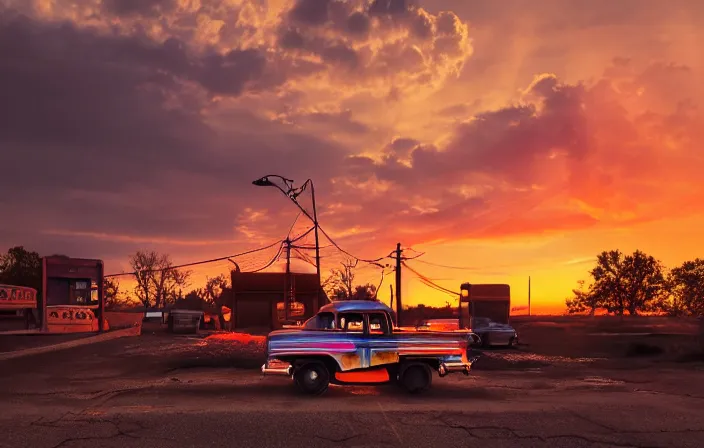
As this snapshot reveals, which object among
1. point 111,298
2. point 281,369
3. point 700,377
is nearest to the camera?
point 281,369

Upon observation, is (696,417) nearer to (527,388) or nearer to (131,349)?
(527,388)

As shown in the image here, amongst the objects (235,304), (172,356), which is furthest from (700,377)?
(235,304)

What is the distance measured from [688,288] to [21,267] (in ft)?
260

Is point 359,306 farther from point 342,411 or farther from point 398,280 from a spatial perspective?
point 398,280

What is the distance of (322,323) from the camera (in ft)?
42.8

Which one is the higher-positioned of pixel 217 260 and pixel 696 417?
pixel 217 260

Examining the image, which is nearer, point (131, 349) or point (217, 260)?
point (131, 349)

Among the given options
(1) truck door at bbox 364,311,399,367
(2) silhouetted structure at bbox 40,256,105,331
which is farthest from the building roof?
(2) silhouetted structure at bbox 40,256,105,331

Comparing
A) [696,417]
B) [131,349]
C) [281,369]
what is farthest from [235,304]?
[696,417]

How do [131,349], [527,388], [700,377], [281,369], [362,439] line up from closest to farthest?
[362,439]
[281,369]
[527,388]
[700,377]
[131,349]

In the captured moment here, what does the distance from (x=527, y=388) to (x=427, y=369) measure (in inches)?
112

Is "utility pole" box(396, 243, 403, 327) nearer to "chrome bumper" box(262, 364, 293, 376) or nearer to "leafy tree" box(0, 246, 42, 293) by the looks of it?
"chrome bumper" box(262, 364, 293, 376)

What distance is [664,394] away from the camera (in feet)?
42.7

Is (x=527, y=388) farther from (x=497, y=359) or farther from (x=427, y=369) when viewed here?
(x=497, y=359)
